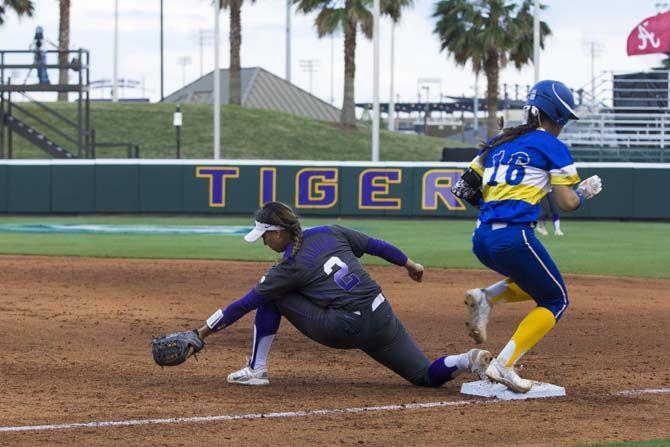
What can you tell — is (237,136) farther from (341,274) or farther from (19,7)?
(341,274)

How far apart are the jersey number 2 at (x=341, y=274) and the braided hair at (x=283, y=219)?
23 cm

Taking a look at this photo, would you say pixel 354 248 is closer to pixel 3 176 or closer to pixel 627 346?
pixel 627 346

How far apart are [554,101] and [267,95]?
6202 centimetres

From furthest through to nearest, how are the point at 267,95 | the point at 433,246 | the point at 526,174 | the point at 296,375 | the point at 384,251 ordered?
the point at 267,95 < the point at 433,246 < the point at 296,375 < the point at 384,251 < the point at 526,174

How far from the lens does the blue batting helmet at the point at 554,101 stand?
6.94 m

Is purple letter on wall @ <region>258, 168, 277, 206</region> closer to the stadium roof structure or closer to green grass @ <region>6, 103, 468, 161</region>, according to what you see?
green grass @ <region>6, 103, 468, 161</region>

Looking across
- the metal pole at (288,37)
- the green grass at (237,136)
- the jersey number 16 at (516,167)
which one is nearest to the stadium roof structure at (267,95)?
the metal pole at (288,37)

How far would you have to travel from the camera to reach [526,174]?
6.85 meters

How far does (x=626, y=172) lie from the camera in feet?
97.0

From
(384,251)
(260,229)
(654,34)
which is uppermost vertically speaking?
(654,34)

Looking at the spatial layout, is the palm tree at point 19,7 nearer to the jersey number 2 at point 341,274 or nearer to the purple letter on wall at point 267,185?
the purple letter on wall at point 267,185

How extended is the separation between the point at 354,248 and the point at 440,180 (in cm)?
2264

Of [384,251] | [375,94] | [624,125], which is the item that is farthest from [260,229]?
[624,125]

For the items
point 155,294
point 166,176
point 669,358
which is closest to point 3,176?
point 166,176
